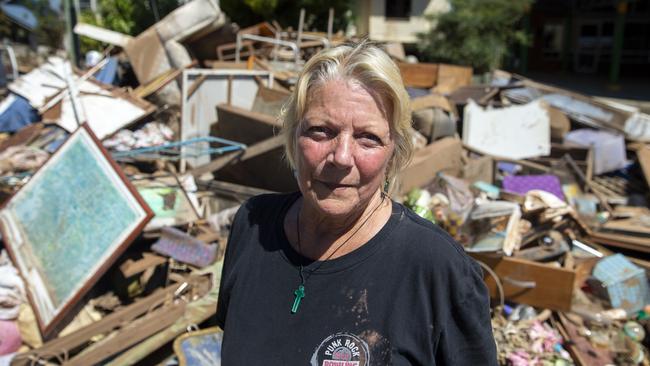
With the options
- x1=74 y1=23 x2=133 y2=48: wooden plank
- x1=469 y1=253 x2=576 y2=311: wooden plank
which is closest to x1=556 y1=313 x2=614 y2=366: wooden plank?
x1=469 y1=253 x2=576 y2=311: wooden plank

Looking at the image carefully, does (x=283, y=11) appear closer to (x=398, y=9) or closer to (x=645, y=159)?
(x=398, y=9)

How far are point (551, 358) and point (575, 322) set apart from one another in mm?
567

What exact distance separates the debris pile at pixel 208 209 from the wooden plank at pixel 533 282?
0.4 inches

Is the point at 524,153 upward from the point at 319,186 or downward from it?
downward

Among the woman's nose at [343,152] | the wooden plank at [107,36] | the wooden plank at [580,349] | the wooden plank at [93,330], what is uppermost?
the wooden plank at [107,36]

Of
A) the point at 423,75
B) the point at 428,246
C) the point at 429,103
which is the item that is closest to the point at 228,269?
the point at 428,246

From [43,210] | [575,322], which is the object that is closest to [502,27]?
[575,322]

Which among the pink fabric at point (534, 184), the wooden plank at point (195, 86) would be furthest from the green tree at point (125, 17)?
the pink fabric at point (534, 184)

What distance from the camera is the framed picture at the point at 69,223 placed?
3.66 metres

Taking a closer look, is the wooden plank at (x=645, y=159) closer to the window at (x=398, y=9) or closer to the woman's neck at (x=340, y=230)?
the woman's neck at (x=340, y=230)

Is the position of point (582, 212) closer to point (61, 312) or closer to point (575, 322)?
point (575, 322)

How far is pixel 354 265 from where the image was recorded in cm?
145

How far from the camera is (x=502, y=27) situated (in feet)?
52.0

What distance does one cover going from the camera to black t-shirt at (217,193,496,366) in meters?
1.35
